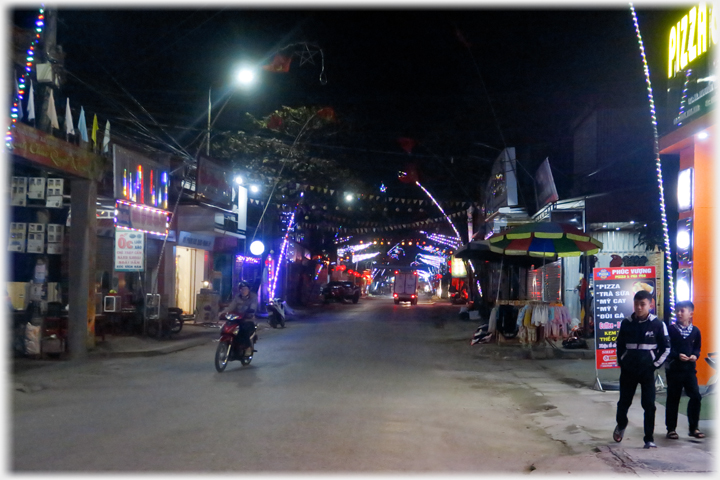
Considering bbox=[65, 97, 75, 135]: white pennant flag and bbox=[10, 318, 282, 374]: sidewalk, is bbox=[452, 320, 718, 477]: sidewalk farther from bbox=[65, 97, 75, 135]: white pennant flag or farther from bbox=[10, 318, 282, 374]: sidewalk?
bbox=[65, 97, 75, 135]: white pennant flag

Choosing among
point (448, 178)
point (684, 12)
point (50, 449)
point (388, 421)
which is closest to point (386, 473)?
point (388, 421)

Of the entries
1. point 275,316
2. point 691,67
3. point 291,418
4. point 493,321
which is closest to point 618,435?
point 291,418

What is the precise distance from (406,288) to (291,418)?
150 feet

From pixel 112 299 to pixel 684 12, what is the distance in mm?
15386

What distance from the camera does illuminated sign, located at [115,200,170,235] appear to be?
17.6 metres

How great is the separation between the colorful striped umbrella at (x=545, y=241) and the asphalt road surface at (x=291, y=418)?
2.87m

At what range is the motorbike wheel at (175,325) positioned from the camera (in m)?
20.5

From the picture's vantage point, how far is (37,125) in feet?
46.6

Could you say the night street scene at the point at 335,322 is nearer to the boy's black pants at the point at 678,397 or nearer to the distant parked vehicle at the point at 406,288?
the boy's black pants at the point at 678,397

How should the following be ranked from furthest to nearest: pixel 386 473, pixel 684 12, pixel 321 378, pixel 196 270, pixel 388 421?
pixel 196 270
pixel 321 378
pixel 684 12
pixel 388 421
pixel 386 473

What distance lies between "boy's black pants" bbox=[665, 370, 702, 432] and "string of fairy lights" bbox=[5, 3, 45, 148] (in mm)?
11891

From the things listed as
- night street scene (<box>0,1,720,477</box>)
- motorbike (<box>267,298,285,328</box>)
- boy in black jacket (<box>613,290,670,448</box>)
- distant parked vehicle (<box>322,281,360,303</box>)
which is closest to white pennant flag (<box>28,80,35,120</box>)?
night street scene (<box>0,1,720,477</box>)

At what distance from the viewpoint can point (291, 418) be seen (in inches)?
352

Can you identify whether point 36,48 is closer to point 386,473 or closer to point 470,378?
point 470,378
